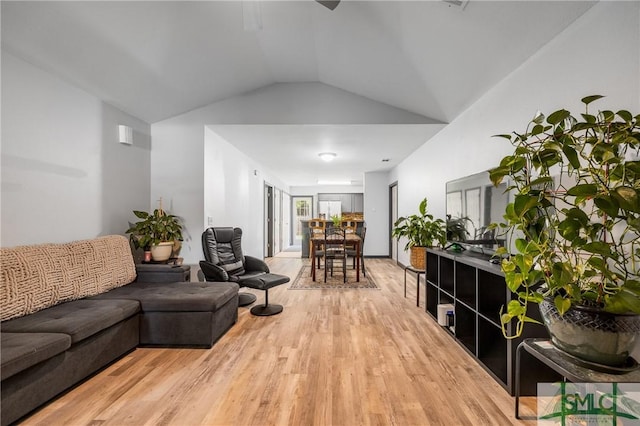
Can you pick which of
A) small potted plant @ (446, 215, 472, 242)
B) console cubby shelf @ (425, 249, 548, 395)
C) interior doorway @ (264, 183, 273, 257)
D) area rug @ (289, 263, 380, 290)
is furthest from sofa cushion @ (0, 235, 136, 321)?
interior doorway @ (264, 183, 273, 257)

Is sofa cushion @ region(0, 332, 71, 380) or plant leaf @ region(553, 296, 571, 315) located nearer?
plant leaf @ region(553, 296, 571, 315)

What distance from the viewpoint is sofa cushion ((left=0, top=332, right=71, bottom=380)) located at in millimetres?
1415

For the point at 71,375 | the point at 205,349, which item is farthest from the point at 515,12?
the point at 71,375

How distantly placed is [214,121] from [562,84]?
3.69 metres

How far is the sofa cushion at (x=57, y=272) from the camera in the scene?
1948 millimetres

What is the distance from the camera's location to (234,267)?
3.52m

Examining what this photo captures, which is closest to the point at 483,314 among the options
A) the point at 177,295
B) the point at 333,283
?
the point at 177,295

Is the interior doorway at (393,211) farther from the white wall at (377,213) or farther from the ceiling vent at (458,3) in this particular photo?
the ceiling vent at (458,3)

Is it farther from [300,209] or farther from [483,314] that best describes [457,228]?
[300,209]

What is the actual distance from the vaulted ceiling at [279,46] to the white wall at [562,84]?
113 mm

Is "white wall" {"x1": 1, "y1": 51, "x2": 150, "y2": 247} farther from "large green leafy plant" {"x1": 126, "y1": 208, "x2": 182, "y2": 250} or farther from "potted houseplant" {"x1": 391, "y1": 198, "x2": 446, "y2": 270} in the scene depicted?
"potted houseplant" {"x1": 391, "y1": 198, "x2": 446, "y2": 270}

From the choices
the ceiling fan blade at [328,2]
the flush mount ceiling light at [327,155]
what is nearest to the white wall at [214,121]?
the flush mount ceiling light at [327,155]

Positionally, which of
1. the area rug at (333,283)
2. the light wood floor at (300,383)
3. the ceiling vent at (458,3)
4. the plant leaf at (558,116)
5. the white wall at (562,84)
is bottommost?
the area rug at (333,283)

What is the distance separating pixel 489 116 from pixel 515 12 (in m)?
1.00
